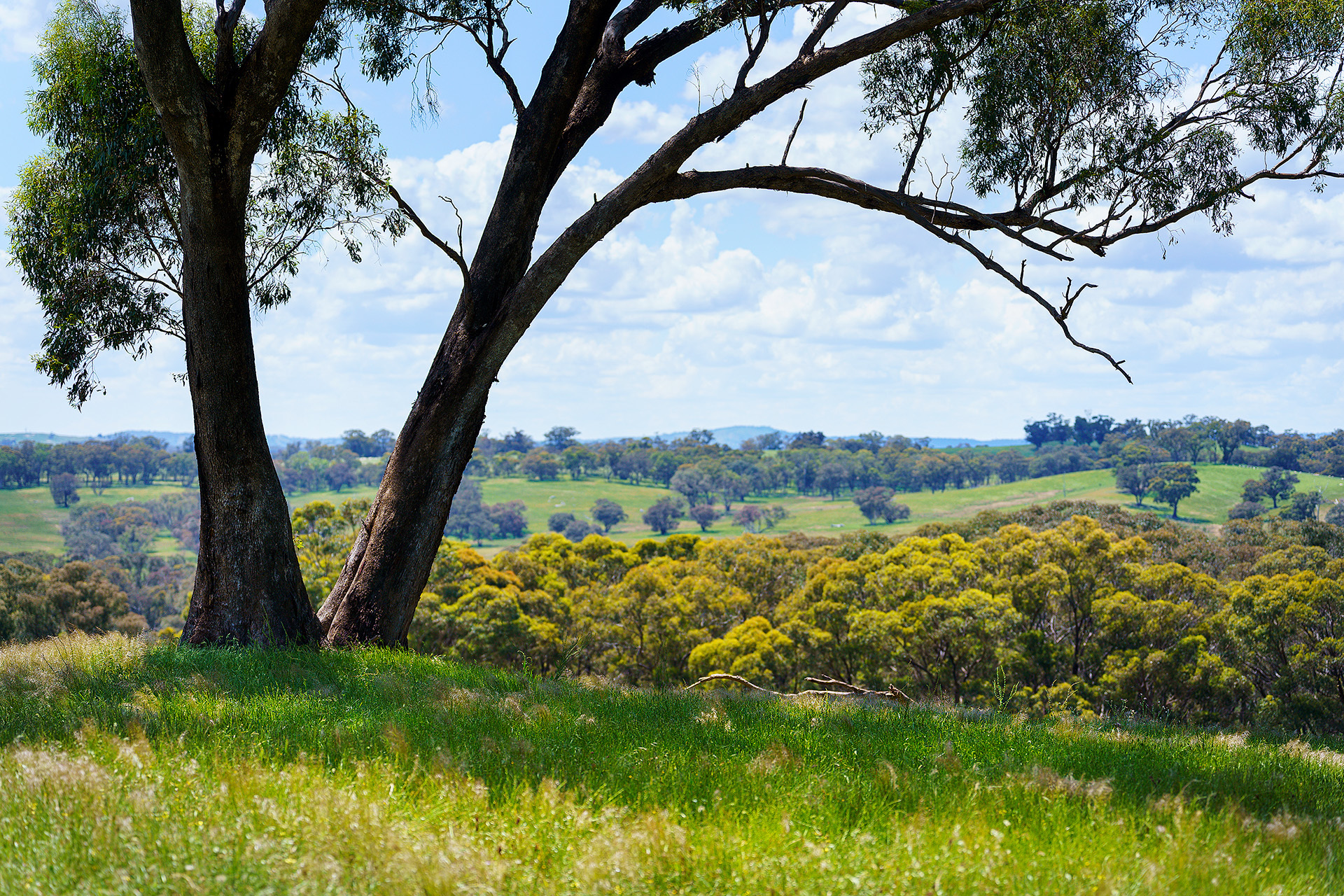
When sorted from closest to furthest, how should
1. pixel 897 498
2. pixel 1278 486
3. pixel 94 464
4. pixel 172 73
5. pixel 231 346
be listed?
pixel 172 73 < pixel 231 346 < pixel 1278 486 < pixel 94 464 < pixel 897 498

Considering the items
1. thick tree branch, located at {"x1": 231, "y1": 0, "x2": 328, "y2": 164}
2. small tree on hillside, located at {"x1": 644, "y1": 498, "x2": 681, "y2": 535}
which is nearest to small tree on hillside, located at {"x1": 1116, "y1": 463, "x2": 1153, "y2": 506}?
small tree on hillside, located at {"x1": 644, "y1": 498, "x2": 681, "y2": 535}

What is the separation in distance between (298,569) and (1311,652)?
29243 mm

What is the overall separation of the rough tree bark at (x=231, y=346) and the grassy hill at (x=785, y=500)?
9872 centimetres

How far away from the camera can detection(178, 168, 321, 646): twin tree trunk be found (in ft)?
27.3

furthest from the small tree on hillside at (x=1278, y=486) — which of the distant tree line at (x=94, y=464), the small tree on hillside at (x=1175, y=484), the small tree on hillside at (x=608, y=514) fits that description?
the distant tree line at (x=94, y=464)

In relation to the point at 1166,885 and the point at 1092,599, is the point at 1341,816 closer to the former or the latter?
the point at 1166,885

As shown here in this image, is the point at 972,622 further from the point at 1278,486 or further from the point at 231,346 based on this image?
the point at 1278,486

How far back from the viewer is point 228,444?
8438 mm

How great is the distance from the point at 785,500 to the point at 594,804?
166 meters

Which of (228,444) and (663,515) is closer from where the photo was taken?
(228,444)

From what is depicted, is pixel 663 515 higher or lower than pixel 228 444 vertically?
lower

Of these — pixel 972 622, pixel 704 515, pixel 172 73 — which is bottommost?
pixel 704 515

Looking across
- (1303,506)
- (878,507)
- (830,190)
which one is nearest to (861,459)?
(878,507)

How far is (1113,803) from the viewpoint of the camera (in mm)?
3754
